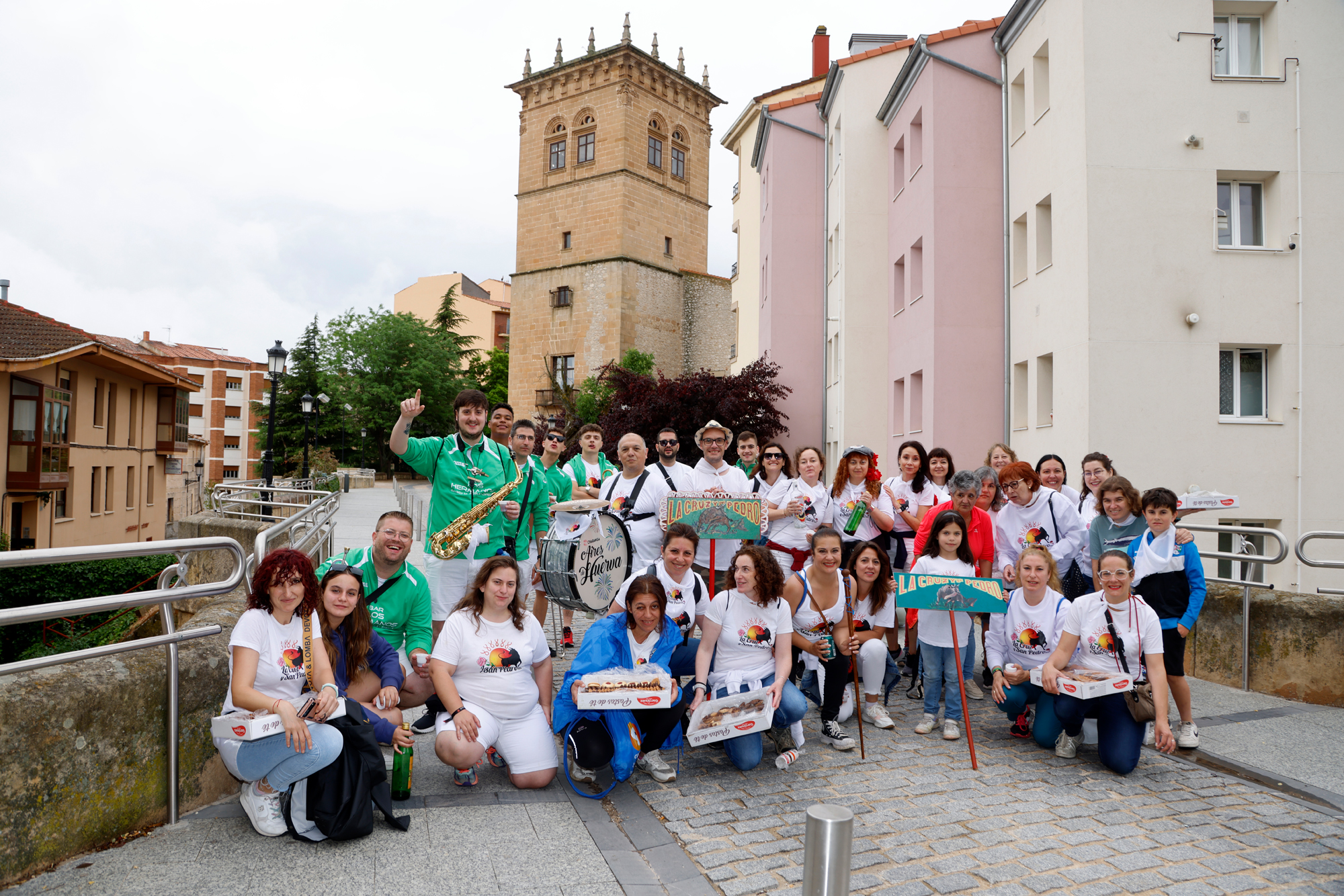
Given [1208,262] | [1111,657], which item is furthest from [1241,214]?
[1111,657]

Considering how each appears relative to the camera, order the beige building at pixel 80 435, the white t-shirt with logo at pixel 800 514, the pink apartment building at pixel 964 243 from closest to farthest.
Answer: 1. the white t-shirt with logo at pixel 800 514
2. the pink apartment building at pixel 964 243
3. the beige building at pixel 80 435

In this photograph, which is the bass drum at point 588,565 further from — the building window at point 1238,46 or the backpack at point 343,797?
the building window at point 1238,46

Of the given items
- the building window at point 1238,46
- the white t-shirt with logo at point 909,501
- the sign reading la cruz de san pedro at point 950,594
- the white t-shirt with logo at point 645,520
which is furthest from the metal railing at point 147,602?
the building window at point 1238,46

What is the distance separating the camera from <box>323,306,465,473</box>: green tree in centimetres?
5516

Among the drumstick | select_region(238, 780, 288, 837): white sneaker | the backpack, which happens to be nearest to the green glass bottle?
the backpack

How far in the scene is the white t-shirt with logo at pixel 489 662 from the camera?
15.9 ft

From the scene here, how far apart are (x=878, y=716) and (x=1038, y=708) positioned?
1.03 metres

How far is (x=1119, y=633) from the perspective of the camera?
5367mm

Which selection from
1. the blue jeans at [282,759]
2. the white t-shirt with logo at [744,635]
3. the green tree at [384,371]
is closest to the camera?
the blue jeans at [282,759]

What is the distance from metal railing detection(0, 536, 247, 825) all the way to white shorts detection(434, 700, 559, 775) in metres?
1.29

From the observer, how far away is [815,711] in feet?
21.3

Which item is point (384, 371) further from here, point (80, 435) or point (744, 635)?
point (744, 635)

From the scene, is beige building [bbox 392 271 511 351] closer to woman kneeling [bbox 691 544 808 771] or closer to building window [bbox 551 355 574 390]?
building window [bbox 551 355 574 390]

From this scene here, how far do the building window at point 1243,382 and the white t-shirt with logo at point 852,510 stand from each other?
9.29 meters
